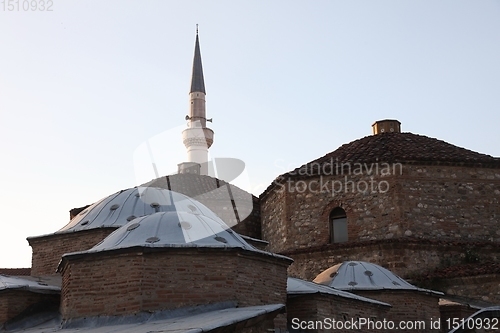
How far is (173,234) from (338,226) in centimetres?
A: 671

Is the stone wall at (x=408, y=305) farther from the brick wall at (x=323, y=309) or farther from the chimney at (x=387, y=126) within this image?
the chimney at (x=387, y=126)

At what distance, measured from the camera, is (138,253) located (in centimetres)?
914

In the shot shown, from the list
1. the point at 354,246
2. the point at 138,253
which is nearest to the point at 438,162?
the point at 354,246

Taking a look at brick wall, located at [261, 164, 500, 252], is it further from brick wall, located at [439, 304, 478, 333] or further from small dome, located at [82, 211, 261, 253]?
small dome, located at [82, 211, 261, 253]

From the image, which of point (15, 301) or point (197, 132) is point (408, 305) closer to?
point (15, 301)

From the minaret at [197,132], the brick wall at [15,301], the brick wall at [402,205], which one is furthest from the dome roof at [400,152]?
the minaret at [197,132]

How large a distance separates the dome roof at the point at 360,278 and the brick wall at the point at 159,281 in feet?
10.3

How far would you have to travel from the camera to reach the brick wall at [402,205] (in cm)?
1505

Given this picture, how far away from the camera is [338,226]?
15.7m

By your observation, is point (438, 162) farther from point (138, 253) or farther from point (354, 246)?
point (138, 253)

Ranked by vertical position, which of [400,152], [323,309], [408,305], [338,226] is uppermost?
[400,152]

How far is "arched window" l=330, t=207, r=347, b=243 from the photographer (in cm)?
1556

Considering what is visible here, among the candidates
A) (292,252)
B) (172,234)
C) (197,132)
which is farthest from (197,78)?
(172,234)

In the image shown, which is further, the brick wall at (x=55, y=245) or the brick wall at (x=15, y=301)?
the brick wall at (x=55, y=245)
